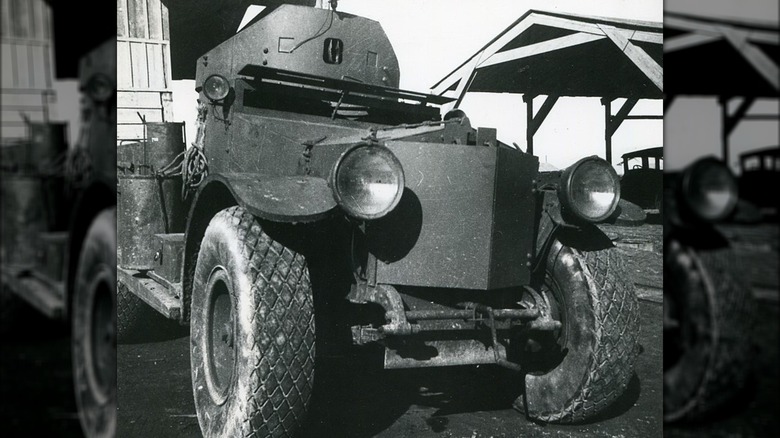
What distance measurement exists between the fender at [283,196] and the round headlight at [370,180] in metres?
0.10

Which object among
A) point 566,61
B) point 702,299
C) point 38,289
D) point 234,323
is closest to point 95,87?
point 38,289

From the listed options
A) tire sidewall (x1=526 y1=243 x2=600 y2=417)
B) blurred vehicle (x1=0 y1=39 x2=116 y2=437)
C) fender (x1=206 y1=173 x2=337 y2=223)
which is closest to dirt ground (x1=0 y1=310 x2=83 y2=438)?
blurred vehicle (x1=0 y1=39 x2=116 y2=437)

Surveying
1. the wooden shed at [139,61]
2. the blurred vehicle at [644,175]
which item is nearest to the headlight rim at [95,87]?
the wooden shed at [139,61]

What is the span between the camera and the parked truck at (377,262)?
2793mm

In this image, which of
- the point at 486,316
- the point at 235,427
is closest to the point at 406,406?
the point at 486,316

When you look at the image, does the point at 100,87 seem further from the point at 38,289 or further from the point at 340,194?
the point at 340,194

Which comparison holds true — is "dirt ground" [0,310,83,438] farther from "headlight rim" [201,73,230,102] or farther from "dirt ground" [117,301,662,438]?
"headlight rim" [201,73,230,102]

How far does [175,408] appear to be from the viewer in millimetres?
3506

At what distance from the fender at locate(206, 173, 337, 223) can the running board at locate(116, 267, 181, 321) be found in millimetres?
863

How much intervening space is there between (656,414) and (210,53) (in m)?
3.23

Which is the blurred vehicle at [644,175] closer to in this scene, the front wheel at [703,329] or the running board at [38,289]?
the front wheel at [703,329]

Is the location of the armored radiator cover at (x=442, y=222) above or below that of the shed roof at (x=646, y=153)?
below

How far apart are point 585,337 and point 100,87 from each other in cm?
263

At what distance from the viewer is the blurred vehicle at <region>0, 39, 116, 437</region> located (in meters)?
2.95
